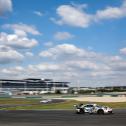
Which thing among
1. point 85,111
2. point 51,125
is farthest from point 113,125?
point 85,111

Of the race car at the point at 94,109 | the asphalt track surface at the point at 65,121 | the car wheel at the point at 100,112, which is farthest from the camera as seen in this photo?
the car wheel at the point at 100,112

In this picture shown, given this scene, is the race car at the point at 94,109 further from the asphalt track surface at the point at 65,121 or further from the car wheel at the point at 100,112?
the asphalt track surface at the point at 65,121

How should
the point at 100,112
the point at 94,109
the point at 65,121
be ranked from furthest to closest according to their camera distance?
the point at 94,109 < the point at 100,112 < the point at 65,121

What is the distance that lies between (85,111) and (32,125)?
72.0 feet

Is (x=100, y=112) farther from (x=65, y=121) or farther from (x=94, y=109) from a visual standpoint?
(x=65, y=121)

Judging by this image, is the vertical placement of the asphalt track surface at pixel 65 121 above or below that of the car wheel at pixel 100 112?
below

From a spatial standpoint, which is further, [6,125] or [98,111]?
[98,111]

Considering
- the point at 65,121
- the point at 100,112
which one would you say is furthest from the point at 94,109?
the point at 65,121

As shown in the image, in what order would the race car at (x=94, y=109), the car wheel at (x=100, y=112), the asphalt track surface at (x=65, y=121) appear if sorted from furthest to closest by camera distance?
1. the car wheel at (x=100, y=112)
2. the race car at (x=94, y=109)
3. the asphalt track surface at (x=65, y=121)

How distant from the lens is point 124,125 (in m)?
27.9

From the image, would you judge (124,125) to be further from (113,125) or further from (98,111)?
(98,111)

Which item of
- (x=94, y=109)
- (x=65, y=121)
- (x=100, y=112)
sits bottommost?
(x=65, y=121)

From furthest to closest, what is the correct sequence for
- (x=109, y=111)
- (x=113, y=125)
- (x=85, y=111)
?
(x=85, y=111)
(x=109, y=111)
(x=113, y=125)

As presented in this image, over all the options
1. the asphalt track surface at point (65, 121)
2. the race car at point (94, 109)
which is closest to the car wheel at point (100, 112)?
the race car at point (94, 109)
